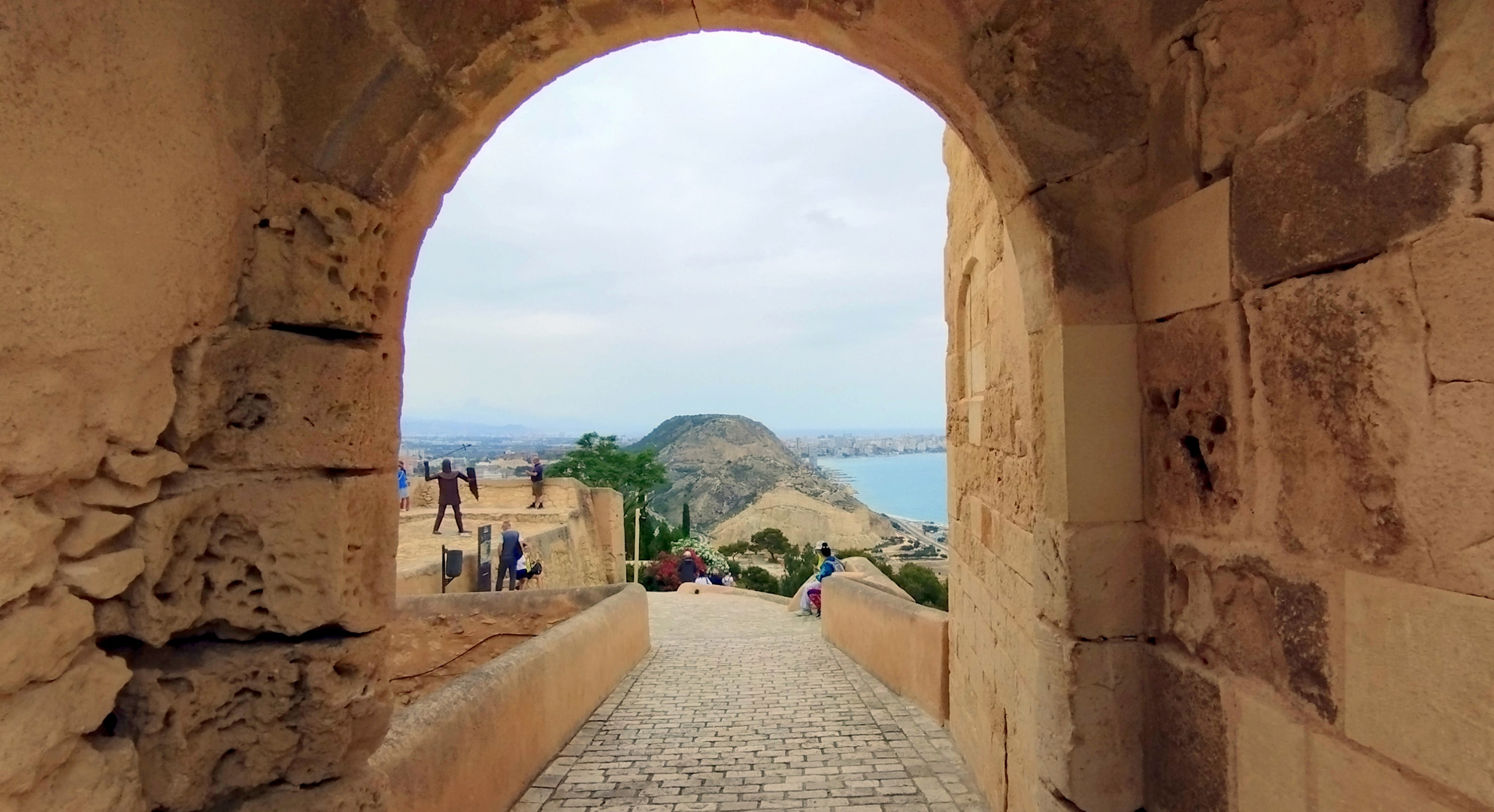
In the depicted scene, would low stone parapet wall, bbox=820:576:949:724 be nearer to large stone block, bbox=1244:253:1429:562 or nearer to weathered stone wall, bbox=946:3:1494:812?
weathered stone wall, bbox=946:3:1494:812

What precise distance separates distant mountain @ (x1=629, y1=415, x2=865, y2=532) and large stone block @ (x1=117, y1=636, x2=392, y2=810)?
5016cm

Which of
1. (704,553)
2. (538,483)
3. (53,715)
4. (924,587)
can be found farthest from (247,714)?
(704,553)

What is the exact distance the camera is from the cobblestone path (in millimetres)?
3980

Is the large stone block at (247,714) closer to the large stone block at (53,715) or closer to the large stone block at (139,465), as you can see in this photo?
the large stone block at (53,715)

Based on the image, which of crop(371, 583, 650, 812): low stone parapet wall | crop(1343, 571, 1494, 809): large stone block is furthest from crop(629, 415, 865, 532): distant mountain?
crop(1343, 571, 1494, 809): large stone block

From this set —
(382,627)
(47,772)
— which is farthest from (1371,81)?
(47,772)

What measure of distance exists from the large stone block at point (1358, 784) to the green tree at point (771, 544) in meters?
33.2

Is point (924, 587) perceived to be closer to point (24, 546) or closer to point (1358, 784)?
point (1358, 784)

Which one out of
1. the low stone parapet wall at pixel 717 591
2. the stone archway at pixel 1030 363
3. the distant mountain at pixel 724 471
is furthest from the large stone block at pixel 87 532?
the distant mountain at pixel 724 471

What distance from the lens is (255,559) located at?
6.64 feet

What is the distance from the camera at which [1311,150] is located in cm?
164

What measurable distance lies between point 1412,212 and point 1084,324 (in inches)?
35.8

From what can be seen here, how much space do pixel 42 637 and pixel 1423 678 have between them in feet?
8.65

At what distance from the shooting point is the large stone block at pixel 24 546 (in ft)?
4.66
